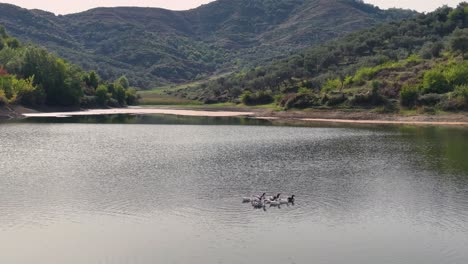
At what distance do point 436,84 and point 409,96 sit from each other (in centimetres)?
1111

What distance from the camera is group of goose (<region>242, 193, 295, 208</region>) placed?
149 feet

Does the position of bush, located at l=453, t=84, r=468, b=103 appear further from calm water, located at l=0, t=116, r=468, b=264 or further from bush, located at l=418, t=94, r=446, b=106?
calm water, located at l=0, t=116, r=468, b=264

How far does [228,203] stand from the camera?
4622 centimetres

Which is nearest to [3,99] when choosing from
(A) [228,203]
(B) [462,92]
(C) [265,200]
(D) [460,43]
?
(A) [228,203]

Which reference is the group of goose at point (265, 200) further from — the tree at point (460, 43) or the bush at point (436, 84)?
the tree at point (460, 43)

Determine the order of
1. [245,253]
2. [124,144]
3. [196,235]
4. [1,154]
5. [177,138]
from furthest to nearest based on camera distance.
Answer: [177,138] → [124,144] → [1,154] → [196,235] → [245,253]

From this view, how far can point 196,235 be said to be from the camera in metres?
36.5

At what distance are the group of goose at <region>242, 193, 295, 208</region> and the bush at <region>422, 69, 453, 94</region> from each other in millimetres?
122130

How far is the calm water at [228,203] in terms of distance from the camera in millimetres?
33688

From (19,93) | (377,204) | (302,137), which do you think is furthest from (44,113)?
(377,204)

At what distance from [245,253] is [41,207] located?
65.8 ft

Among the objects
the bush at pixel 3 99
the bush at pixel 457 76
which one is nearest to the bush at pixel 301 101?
the bush at pixel 457 76

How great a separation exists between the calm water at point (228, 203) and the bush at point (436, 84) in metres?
70.4

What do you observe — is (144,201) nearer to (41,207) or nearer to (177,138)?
(41,207)
